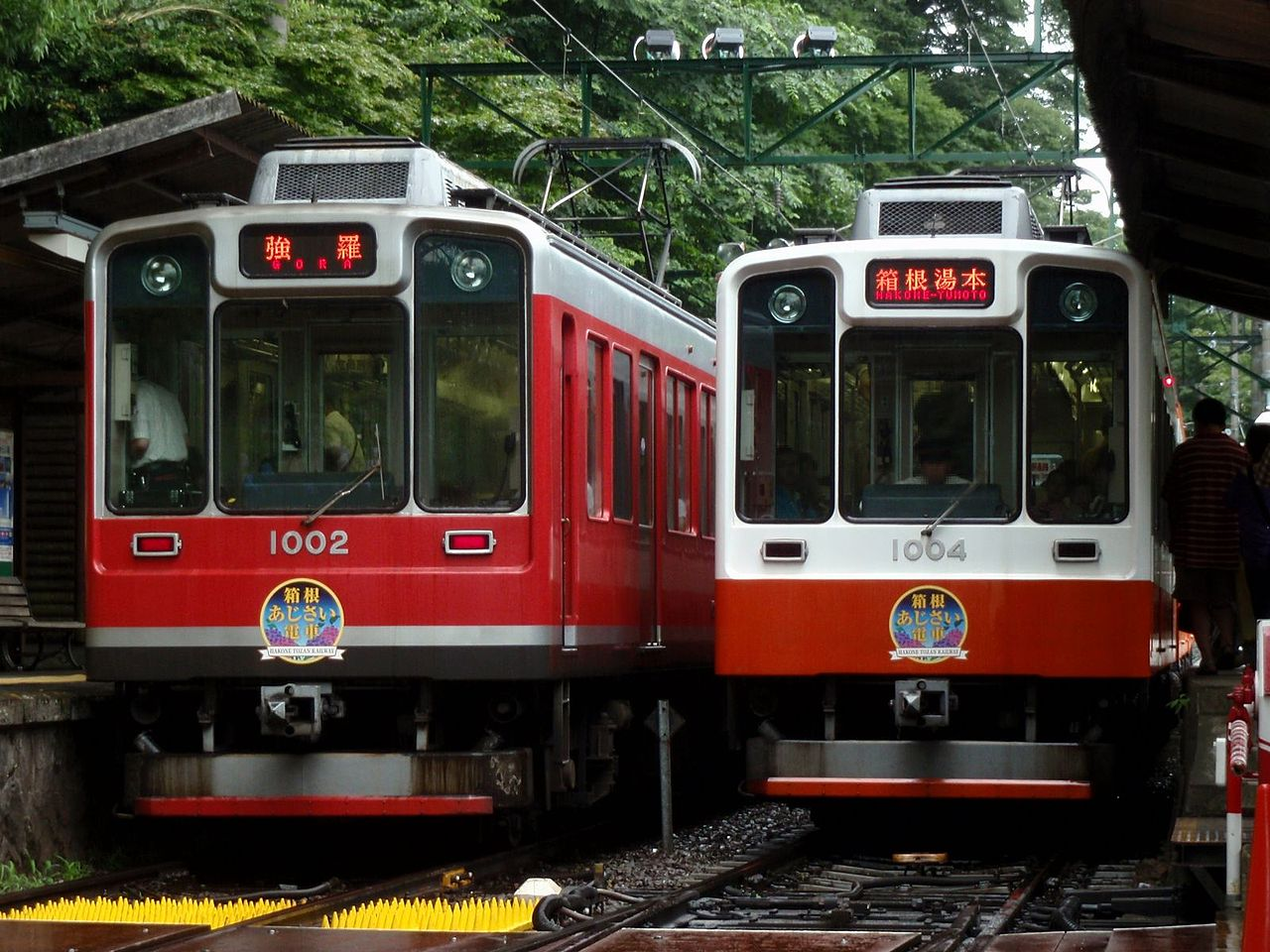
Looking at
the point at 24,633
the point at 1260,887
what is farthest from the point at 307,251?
the point at 24,633

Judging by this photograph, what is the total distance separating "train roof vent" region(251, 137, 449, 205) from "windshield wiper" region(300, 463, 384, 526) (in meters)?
1.39

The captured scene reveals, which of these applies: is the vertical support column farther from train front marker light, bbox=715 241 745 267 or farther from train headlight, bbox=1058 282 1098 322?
train headlight, bbox=1058 282 1098 322

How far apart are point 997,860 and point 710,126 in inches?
675

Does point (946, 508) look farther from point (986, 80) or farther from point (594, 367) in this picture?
point (986, 80)

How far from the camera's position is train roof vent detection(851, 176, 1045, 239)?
445 inches

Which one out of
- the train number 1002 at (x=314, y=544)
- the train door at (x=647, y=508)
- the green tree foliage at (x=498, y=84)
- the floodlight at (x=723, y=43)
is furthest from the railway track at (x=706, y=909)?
the floodlight at (x=723, y=43)

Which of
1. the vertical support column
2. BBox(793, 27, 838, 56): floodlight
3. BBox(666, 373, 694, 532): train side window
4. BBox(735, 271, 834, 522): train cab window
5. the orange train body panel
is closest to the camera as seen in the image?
the orange train body panel

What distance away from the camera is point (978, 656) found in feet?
34.4

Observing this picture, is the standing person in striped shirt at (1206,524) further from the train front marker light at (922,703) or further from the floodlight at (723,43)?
the floodlight at (723,43)

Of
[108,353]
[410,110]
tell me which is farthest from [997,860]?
[410,110]

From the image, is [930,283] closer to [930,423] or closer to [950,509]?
[930,423]

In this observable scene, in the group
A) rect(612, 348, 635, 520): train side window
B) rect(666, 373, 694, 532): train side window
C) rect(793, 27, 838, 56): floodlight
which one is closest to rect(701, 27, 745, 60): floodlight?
rect(793, 27, 838, 56): floodlight

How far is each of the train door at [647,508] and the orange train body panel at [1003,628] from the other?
1.69m

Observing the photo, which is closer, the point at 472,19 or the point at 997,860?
the point at 997,860
